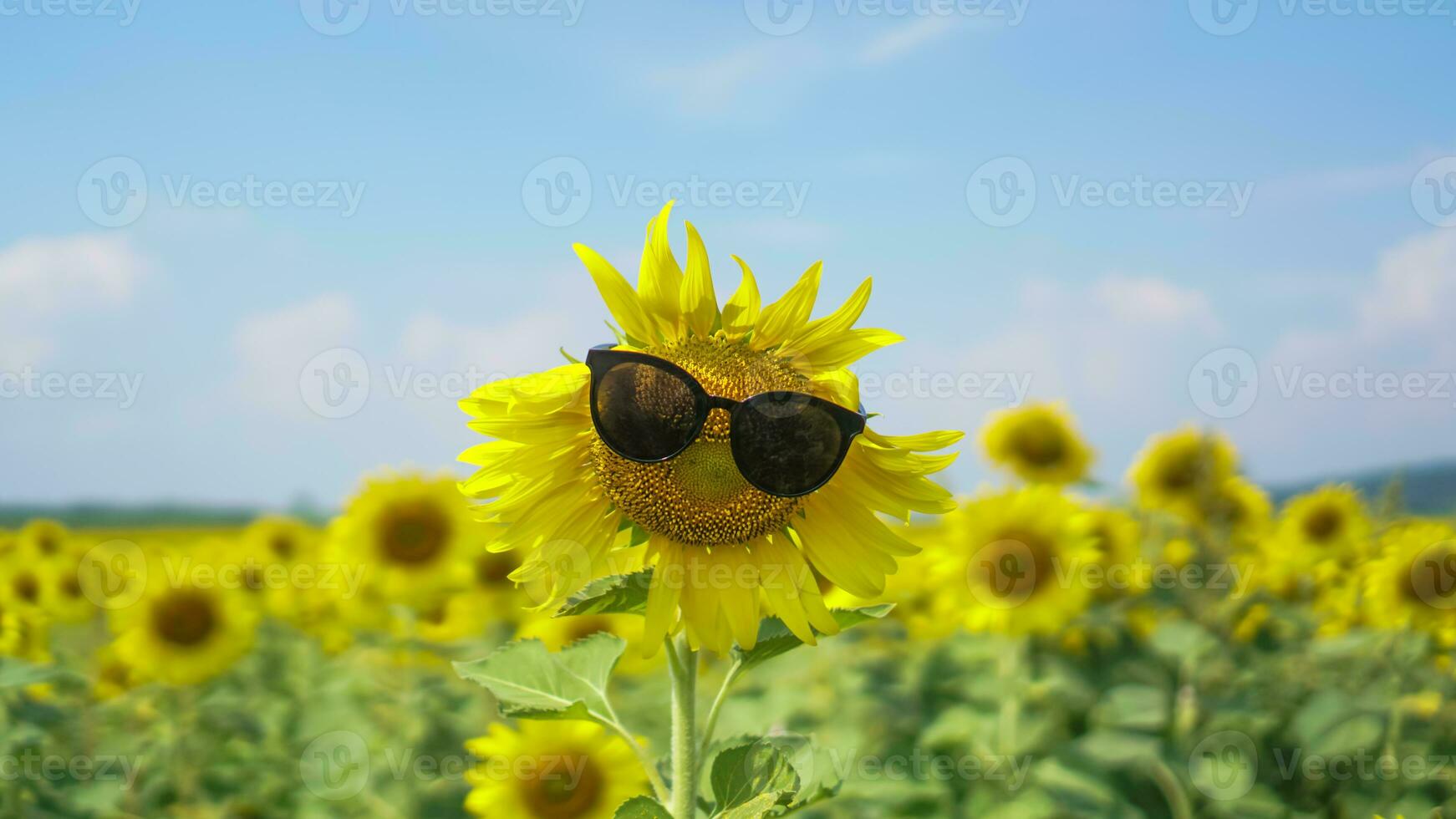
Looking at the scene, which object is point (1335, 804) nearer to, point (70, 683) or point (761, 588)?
point (761, 588)

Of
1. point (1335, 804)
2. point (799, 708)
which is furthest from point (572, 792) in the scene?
point (1335, 804)

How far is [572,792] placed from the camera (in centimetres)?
282

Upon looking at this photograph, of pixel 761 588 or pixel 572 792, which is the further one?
pixel 572 792

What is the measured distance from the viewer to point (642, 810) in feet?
4.81

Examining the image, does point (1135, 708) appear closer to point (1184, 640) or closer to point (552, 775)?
point (1184, 640)

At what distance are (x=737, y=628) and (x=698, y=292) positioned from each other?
572mm

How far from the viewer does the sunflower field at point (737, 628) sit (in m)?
1.63

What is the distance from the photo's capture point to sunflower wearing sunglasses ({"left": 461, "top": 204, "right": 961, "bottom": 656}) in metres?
1.62

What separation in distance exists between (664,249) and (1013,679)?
9.39ft

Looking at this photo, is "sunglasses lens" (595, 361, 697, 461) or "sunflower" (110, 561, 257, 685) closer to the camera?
"sunglasses lens" (595, 361, 697, 461)

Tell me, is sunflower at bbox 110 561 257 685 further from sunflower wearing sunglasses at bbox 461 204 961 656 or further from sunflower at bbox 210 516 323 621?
sunflower wearing sunglasses at bbox 461 204 961 656

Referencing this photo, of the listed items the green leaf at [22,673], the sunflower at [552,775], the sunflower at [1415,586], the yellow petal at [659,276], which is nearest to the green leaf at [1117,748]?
the sunflower at [1415,586]

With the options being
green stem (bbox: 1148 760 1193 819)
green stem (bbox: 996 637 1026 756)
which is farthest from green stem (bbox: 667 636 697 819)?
green stem (bbox: 1148 760 1193 819)

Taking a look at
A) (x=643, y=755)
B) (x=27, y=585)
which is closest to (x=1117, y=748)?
(x=643, y=755)
